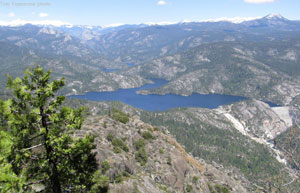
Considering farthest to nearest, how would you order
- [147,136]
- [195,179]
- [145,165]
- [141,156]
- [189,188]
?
1. [147,136]
2. [195,179]
3. [141,156]
4. [189,188]
5. [145,165]

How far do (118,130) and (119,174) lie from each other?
2715 centimetres

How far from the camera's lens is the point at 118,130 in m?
74.9

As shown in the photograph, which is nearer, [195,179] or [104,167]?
[104,167]

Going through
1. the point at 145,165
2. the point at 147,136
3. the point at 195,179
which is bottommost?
the point at 195,179

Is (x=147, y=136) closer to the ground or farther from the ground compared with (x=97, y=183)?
closer to the ground

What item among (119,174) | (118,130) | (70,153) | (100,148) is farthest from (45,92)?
(118,130)

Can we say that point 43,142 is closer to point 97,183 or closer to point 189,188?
point 97,183

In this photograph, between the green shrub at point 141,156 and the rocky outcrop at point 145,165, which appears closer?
the rocky outcrop at point 145,165

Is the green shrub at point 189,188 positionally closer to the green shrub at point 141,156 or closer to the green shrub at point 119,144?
the green shrub at point 141,156

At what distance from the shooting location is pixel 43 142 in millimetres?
20406

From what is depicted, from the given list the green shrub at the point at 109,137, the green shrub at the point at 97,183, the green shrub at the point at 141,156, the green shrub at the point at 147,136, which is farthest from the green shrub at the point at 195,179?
the green shrub at the point at 97,183

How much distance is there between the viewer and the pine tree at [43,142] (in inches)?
734

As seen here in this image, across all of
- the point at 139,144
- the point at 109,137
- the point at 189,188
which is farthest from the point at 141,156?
the point at 189,188

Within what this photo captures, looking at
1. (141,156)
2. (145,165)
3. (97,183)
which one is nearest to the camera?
(97,183)
